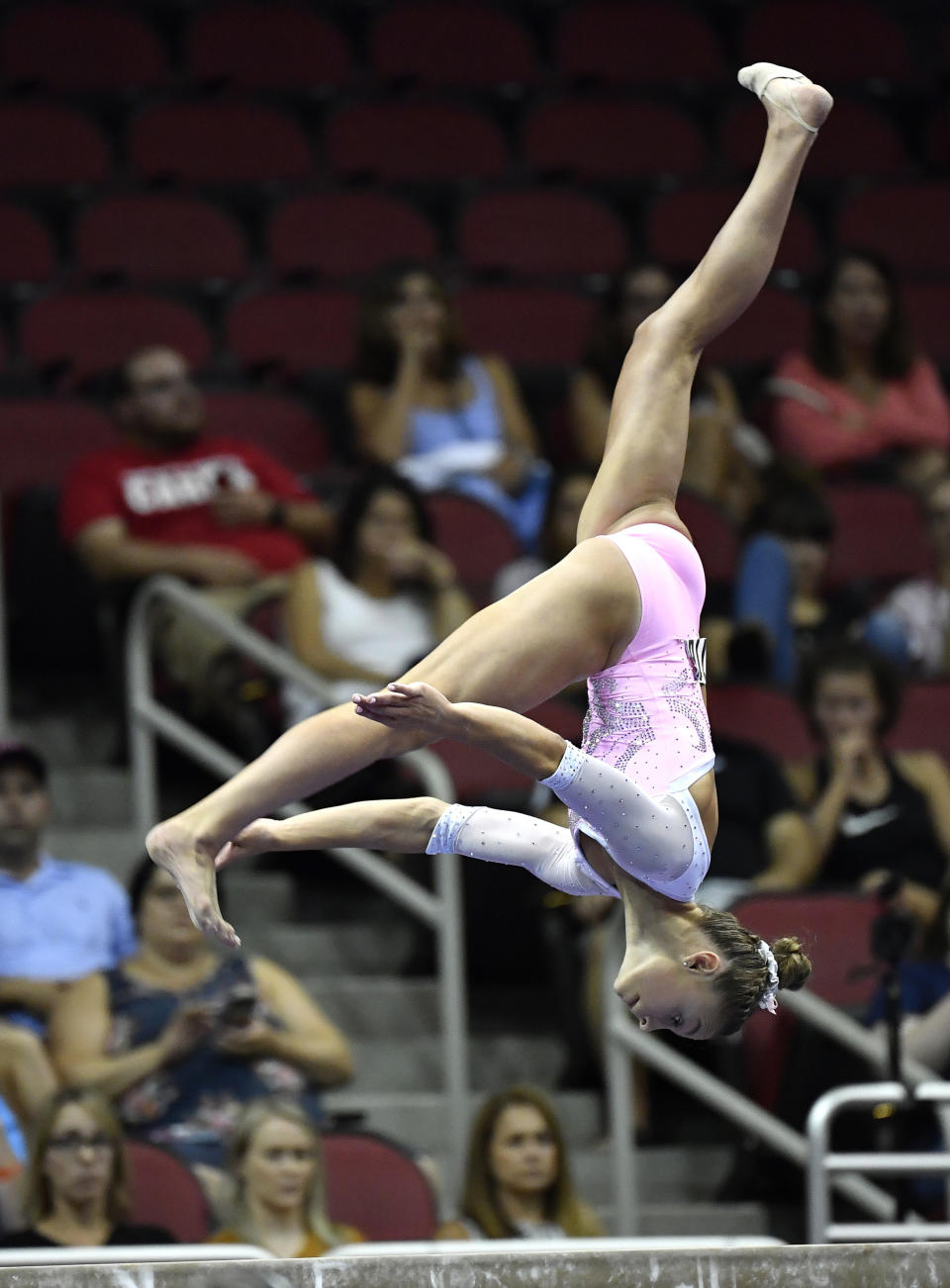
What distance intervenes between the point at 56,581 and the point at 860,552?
249 cm

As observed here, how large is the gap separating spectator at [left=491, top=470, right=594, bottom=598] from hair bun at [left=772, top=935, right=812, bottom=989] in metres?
2.25

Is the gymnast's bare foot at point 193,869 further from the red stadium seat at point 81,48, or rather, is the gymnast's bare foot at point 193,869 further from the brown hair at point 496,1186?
the red stadium seat at point 81,48

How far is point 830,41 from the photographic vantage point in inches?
342

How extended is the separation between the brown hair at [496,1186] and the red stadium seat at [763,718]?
59.4 inches

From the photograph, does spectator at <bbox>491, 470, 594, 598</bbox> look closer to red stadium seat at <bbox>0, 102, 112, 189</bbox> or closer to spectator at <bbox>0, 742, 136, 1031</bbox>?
spectator at <bbox>0, 742, 136, 1031</bbox>

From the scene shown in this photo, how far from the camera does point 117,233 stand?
728 centimetres

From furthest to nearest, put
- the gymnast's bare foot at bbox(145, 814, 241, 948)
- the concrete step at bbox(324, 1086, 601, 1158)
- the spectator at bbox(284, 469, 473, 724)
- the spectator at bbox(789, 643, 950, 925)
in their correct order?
the spectator at bbox(284, 469, 473, 724), the spectator at bbox(789, 643, 950, 925), the concrete step at bbox(324, 1086, 601, 1158), the gymnast's bare foot at bbox(145, 814, 241, 948)

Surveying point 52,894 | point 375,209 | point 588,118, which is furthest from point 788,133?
point 588,118

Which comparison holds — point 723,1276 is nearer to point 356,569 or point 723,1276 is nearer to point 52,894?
point 52,894

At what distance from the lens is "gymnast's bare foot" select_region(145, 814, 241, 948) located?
3.57m

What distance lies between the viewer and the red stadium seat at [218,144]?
301 inches

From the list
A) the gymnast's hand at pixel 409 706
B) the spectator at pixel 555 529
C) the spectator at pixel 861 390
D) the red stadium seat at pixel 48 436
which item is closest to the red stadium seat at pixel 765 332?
the spectator at pixel 861 390

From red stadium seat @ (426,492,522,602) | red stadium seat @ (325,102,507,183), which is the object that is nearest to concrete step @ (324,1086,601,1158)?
red stadium seat @ (426,492,522,602)

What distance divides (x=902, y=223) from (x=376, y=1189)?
457 cm
